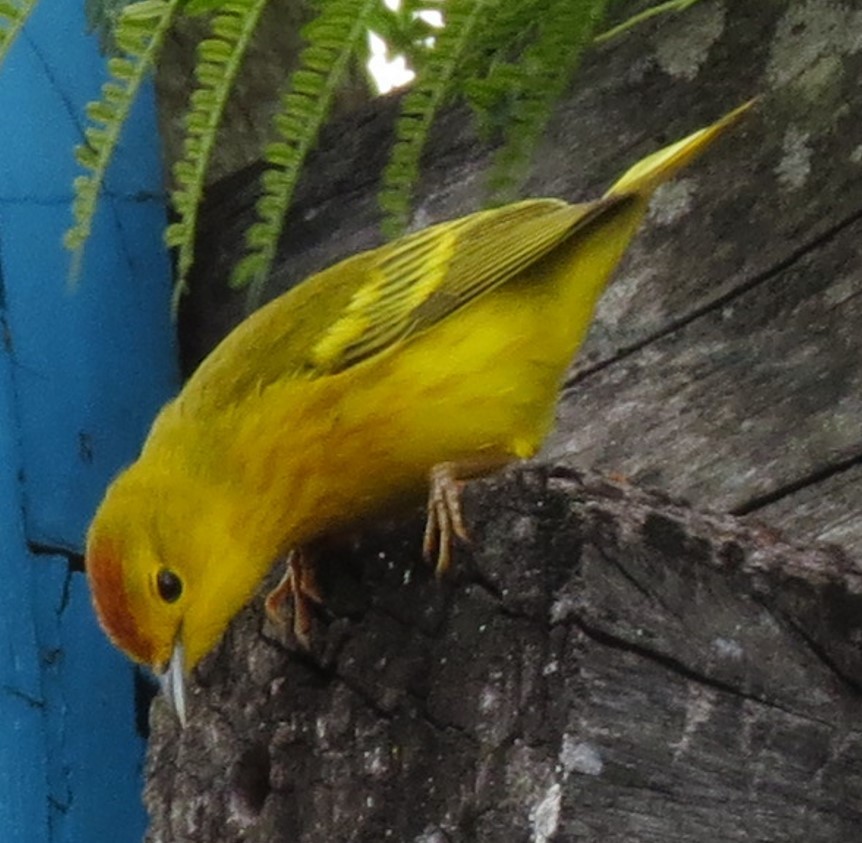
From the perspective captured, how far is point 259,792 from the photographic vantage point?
111 cm

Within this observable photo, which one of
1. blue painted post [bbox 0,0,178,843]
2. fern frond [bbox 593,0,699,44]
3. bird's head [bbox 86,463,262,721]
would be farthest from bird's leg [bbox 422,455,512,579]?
blue painted post [bbox 0,0,178,843]

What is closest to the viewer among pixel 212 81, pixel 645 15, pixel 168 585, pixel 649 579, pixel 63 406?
pixel 649 579

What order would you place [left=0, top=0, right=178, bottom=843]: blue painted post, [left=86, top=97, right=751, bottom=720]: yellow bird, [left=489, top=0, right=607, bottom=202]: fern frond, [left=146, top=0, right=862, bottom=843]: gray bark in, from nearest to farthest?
[left=146, top=0, right=862, bottom=843]: gray bark < [left=489, top=0, right=607, bottom=202]: fern frond < [left=86, top=97, right=751, bottom=720]: yellow bird < [left=0, top=0, right=178, bottom=843]: blue painted post

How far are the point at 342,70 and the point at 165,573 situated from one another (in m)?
0.47

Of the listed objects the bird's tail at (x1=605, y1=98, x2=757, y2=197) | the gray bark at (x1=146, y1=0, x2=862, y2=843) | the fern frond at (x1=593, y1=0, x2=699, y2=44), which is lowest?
the gray bark at (x1=146, y1=0, x2=862, y2=843)

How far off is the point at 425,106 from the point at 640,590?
0.42 meters

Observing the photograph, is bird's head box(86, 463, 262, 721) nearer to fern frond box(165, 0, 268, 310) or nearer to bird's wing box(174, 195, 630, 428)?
bird's wing box(174, 195, 630, 428)

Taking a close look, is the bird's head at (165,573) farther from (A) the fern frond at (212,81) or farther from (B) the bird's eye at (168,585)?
(A) the fern frond at (212,81)

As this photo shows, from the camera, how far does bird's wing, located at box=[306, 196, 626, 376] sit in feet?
4.53

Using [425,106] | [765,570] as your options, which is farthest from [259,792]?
[425,106]

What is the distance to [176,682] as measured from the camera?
1.22m

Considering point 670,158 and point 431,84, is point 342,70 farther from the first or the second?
point 670,158

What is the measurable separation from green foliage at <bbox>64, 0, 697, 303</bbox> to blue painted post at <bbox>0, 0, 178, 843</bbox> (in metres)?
0.57

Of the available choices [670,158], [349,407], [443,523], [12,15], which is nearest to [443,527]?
[443,523]
